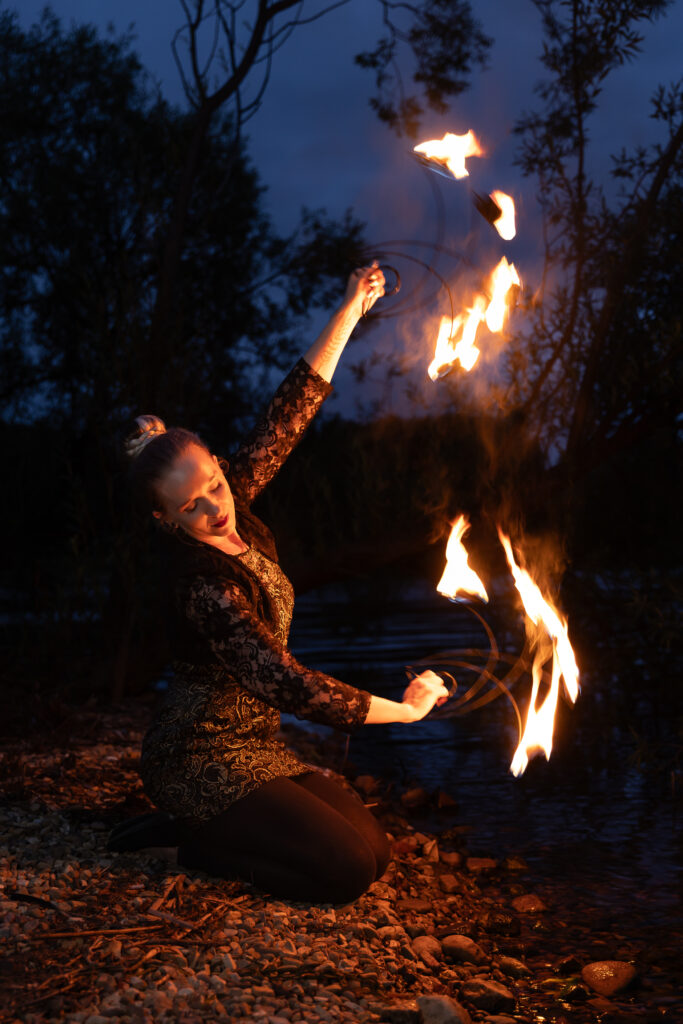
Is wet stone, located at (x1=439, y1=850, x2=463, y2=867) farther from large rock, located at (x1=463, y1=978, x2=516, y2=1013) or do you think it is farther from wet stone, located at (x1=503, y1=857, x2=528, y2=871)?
large rock, located at (x1=463, y1=978, x2=516, y2=1013)

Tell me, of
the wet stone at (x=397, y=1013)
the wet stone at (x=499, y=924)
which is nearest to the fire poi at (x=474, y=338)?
the wet stone at (x=499, y=924)

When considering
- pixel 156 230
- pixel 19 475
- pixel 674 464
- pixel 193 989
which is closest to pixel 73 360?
pixel 19 475

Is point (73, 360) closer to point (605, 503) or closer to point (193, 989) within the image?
point (605, 503)

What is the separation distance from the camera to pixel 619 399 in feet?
26.3

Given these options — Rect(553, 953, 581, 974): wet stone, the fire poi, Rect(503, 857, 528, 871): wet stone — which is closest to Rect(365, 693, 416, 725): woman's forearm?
the fire poi

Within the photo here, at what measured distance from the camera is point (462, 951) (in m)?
4.37

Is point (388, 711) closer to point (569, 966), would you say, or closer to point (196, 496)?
point (196, 496)

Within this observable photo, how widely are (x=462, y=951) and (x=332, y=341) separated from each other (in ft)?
9.27

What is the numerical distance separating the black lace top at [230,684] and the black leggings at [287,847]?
0.09 meters

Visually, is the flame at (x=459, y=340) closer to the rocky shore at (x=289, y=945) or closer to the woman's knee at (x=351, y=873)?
the woman's knee at (x=351, y=873)

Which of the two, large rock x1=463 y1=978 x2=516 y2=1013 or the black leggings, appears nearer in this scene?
large rock x1=463 y1=978 x2=516 y2=1013

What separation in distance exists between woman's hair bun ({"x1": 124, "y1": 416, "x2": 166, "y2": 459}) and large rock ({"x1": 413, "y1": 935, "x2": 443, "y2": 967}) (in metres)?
2.40

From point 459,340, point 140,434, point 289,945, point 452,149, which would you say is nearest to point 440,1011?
point 289,945

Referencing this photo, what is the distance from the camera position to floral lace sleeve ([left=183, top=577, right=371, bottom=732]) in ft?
13.4
